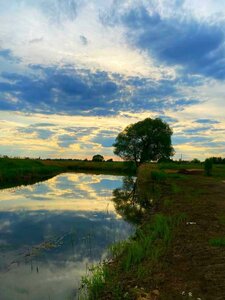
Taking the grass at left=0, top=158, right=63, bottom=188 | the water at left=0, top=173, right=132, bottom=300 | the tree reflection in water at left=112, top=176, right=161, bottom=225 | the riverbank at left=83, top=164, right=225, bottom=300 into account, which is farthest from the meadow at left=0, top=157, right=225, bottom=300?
the grass at left=0, top=158, right=63, bottom=188

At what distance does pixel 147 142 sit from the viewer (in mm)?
91250

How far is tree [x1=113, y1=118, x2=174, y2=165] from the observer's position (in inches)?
3573

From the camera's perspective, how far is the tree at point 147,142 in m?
90.8

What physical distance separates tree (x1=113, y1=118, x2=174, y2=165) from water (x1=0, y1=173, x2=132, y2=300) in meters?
61.8

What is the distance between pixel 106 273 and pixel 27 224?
417 inches

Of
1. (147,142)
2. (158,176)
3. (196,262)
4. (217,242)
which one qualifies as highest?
(147,142)

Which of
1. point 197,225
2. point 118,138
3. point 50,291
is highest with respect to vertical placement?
point 118,138

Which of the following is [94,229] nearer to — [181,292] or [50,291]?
[50,291]

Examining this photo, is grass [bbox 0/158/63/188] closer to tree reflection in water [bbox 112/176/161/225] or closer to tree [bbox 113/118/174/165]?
tree reflection in water [bbox 112/176/161/225]

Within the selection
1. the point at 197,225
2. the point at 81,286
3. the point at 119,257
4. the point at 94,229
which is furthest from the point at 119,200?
the point at 81,286

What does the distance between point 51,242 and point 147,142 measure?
75.8m

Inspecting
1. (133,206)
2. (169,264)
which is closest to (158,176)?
(133,206)

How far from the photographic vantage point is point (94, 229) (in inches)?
773

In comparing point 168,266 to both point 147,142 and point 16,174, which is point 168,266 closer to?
point 16,174
